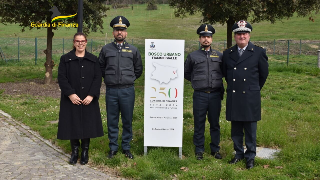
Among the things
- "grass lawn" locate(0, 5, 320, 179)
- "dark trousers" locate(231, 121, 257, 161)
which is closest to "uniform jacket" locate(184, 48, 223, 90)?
"dark trousers" locate(231, 121, 257, 161)

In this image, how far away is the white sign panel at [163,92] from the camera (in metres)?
6.27

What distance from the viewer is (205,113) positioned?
636cm

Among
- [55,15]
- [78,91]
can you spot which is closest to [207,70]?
[78,91]

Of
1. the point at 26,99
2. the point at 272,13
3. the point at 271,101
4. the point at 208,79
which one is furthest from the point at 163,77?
the point at 272,13

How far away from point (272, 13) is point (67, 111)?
9399 millimetres

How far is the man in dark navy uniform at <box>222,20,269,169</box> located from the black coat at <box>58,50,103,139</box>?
6.69 ft

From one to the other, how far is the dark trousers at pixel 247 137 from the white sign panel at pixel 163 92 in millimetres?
873

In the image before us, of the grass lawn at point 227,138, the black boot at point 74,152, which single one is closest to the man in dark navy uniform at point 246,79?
the grass lawn at point 227,138

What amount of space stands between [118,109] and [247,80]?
81.2 inches

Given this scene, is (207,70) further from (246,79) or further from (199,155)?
(199,155)

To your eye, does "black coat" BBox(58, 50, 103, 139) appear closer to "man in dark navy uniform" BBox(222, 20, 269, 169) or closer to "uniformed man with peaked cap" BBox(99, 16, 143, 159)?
"uniformed man with peaked cap" BBox(99, 16, 143, 159)

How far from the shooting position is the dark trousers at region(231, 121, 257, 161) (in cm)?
600

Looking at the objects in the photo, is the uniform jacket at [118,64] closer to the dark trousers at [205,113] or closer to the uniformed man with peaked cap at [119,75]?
the uniformed man with peaked cap at [119,75]

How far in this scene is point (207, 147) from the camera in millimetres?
6820
